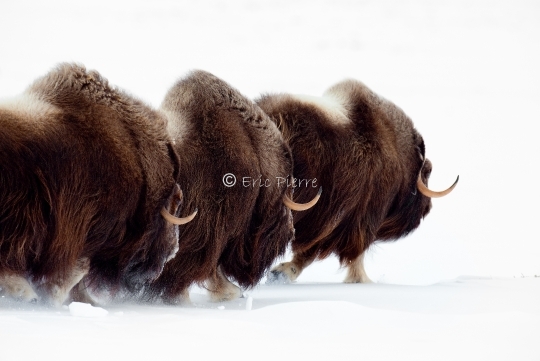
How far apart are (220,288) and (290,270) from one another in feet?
3.19

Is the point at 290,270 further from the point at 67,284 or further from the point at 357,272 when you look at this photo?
the point at 67,284

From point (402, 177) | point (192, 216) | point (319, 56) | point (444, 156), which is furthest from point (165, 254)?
point (319, 56)

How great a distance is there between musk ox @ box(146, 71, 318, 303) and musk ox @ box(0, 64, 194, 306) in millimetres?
196

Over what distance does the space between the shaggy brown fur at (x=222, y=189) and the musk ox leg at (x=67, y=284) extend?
43cm

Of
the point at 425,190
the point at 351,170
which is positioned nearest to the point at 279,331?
the point at 351,170

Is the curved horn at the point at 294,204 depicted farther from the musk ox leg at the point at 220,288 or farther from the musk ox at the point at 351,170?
the musk ox leg at the point at 220,288

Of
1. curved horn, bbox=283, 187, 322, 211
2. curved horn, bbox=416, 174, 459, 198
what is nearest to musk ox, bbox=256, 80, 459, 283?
curved horn, bbox=416, 174, 459, 198

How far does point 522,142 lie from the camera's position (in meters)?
10.8

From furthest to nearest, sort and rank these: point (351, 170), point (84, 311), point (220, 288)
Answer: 1. point (351, 170)
2. point (220, 288)
3. point (84, 311)

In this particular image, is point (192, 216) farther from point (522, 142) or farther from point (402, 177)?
point (522, 142)

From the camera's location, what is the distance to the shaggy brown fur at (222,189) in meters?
4.09

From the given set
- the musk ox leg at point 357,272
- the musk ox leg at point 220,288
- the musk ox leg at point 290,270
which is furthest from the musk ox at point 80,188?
the musk ox leg at point 357,272

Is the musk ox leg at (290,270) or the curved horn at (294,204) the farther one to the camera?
the musk ox leg at (290,270)

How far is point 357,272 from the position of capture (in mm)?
5398
